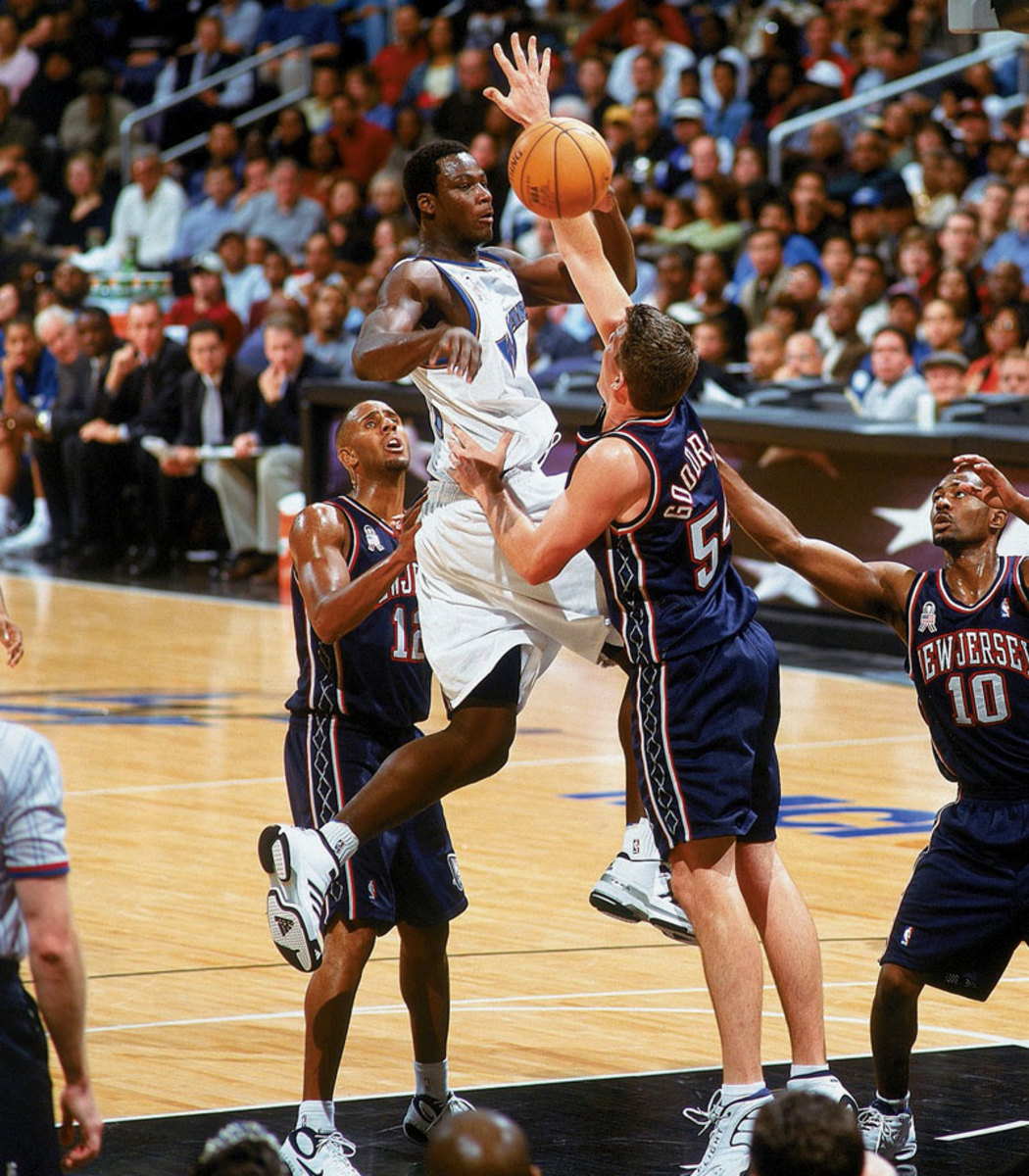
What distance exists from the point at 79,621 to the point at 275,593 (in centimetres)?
144

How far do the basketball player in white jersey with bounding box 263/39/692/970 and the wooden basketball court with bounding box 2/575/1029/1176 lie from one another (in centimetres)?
66

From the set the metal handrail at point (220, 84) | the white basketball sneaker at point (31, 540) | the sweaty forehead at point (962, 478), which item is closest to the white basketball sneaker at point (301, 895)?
the sweaty forehead at point (962, 478)

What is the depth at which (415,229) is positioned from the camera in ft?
55.9

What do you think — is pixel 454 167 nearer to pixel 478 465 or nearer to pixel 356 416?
pixel 356 416

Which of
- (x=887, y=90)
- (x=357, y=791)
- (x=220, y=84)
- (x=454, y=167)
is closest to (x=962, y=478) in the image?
→ (x=454, y=167)

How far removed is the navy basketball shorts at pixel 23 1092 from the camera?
3.64m

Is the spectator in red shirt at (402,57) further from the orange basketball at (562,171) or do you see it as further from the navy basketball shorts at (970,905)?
the navy basketball shorts at (970,905)

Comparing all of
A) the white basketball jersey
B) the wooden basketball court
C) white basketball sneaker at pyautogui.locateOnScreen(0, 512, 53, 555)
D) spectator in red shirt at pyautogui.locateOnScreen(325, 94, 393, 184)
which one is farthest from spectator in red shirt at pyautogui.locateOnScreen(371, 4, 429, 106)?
the white basketball jersey

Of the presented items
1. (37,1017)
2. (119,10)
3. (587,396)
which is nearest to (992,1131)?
(37,1017)

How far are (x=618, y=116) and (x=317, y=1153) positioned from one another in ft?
43.0

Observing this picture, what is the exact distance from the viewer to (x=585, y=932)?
7355 millimetres

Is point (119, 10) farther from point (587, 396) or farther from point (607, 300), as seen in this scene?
point (607, 300)

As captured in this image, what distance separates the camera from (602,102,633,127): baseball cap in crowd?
673 inches

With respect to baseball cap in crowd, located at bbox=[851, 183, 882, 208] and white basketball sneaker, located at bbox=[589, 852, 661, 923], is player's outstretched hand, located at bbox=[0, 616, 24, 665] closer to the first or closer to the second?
white basketball sneaker, located at bbox=[589, 852, 661, 923]
